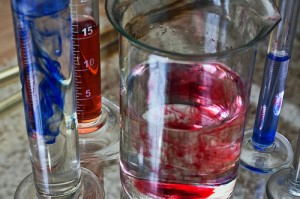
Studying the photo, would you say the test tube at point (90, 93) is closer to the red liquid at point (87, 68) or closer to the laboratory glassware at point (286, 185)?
the red liquid at point (87, 68)

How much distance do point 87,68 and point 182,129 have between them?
0.18m

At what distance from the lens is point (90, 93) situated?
2.52 feet

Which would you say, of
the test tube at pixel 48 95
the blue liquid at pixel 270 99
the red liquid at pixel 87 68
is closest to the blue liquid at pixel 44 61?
the test tube at pixel 48 95

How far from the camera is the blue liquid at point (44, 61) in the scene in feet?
1.85

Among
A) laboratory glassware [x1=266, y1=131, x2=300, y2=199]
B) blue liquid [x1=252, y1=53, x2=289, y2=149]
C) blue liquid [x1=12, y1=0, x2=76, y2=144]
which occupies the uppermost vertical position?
blue liquid [x1=12, y1=0, x2=76, y2=144]

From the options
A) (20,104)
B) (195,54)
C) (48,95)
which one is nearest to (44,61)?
(48,95)

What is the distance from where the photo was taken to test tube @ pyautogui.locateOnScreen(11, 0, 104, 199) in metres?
0.57

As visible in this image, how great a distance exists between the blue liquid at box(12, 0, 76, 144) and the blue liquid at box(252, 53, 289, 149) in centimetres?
24

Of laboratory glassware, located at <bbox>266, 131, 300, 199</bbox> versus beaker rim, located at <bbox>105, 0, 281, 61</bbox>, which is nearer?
beaker rim, located at <bbox>105, 0, 281, 61</bbox>

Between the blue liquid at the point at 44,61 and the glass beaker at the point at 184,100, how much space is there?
0.05 m

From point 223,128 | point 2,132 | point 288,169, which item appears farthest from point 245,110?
point 2,132

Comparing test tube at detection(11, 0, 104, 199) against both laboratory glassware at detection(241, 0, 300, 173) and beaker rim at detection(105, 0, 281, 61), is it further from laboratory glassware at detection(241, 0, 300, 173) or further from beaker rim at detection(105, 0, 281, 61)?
laboratory glassware at detection(241, 0, 300, 173)

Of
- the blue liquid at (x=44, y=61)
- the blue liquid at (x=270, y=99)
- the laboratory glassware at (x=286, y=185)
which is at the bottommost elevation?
the laboratory glassware at (x=286, y=185)

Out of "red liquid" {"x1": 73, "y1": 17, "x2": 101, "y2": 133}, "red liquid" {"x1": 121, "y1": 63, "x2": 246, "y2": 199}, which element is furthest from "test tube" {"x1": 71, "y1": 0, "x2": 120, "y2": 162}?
"red liquid" {"x1": 121, "y1": 63, "x2": 246, "y2": 199}
